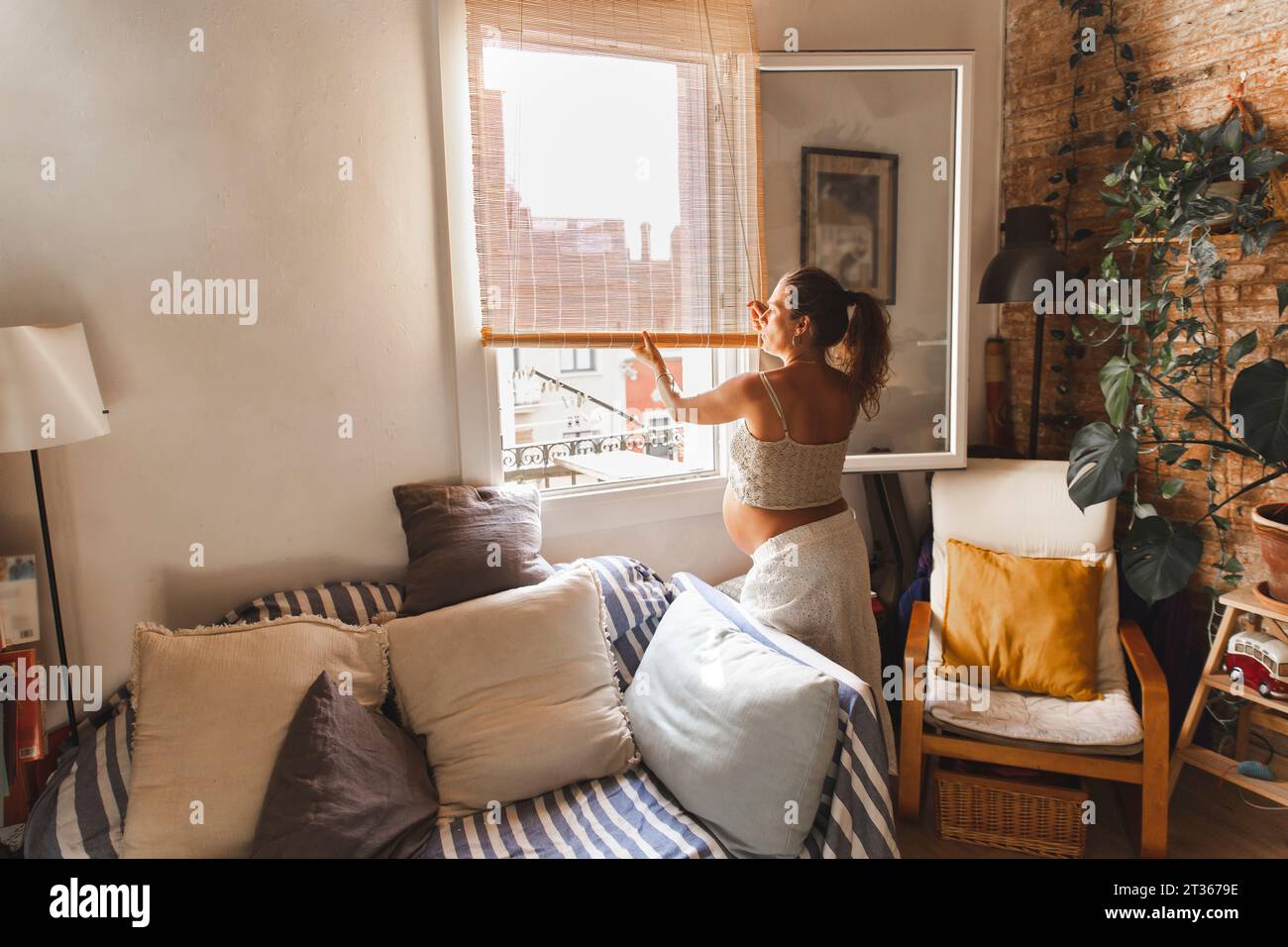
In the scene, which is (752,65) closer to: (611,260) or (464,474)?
(611,260)

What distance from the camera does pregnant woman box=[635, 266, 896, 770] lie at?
2.33 m

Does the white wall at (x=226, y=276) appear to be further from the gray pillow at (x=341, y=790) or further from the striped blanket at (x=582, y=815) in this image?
the gray pillow at (x=341, y=790)

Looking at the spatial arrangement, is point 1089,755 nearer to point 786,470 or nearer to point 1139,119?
point 786,470

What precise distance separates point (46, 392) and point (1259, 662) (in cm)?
316

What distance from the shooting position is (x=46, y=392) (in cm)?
188

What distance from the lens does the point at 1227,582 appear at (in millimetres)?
2842

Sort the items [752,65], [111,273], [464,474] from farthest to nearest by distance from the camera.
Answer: [752,65] → [464,474] → [111,273]

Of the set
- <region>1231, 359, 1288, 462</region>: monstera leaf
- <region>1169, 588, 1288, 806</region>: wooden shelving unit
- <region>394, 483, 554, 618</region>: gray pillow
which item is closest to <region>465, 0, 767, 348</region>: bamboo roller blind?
<region>394, 483, 554, 618</region>: gray pillow

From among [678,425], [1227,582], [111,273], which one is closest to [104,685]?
[111,273]

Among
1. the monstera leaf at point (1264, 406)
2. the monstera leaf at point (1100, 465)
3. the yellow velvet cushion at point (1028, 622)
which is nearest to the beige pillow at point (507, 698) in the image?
the yellow velvet cushion at point (1028, 622)

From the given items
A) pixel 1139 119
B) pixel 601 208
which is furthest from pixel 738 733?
pixel 1139 119

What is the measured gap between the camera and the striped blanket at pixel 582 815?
184 centimetres
